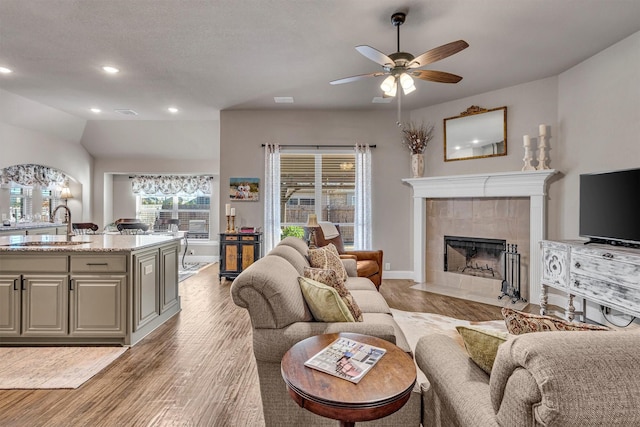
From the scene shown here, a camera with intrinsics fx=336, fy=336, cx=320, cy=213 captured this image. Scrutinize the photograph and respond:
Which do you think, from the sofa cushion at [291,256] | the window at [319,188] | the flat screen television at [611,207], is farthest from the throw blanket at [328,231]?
the flat screen television at [611,207]

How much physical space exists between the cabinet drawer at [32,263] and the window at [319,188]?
135 inches

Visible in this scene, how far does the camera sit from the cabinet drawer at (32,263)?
2.93 meters

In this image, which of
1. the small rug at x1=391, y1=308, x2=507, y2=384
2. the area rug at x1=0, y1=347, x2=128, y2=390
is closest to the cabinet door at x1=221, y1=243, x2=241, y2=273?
the area rug at x1=0, y1=347, x2=128, y2=390

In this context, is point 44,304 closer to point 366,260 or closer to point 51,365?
point 51,365

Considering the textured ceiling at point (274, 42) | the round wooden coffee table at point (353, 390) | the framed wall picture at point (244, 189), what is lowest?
the round wooden coffee table at point (353, 390)

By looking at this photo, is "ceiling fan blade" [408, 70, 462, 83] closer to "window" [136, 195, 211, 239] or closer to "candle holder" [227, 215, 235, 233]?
"candle holder" [227, 215, 235, 233]

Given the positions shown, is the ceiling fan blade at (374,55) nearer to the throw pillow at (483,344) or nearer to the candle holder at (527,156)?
the throw pillow at (483,344)

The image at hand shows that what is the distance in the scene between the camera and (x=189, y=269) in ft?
22.1

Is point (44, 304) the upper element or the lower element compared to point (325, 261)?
lower

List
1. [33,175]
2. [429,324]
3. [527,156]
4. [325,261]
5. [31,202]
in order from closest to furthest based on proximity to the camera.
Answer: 1. [325,261]
2. [429,324]
3. [527,156]
4. [33,175]
5. [31,202]

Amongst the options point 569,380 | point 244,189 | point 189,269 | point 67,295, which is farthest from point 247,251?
point 569,380

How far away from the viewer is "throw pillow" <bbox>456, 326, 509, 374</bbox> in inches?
45.8

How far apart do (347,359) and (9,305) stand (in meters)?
3.24

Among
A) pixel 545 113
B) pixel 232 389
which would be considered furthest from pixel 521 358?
pixel 545 113
